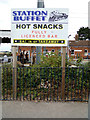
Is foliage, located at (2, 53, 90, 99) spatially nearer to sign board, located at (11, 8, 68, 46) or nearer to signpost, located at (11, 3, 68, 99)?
signpost, located at (11, 3, 68, 99)

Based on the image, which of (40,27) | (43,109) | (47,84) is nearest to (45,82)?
(47,84)

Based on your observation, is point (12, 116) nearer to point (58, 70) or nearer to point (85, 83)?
point (58, 70)

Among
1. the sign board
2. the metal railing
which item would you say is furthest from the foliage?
the sign board

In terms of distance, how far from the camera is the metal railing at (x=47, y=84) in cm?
492

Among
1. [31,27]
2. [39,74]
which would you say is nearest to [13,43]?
[31,27]

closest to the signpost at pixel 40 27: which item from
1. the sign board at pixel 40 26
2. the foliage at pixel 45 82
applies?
the sign board at pixel 40 26

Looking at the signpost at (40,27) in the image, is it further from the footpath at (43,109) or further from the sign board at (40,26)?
the footpath at (43,109)

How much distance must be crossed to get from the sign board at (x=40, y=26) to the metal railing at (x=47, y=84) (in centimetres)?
87

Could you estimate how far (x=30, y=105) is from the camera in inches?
177

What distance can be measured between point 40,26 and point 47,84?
1846 mm

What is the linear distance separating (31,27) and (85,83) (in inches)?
96.6

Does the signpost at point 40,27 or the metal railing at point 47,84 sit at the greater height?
the signpost at point 40,27

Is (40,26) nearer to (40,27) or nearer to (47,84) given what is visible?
(40,27)

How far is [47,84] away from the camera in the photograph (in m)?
5.18
